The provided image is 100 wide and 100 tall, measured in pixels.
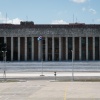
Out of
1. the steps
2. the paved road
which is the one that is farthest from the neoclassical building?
the paved road

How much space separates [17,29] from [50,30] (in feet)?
26.3

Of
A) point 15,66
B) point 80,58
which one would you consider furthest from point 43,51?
point 15,66

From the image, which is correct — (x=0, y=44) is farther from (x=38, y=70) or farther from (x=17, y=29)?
(x=38, y=70)

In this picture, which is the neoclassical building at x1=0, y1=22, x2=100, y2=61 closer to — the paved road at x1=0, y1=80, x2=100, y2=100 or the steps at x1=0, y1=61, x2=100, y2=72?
the steps at x1=0, y1=61, x2=100, y2=72

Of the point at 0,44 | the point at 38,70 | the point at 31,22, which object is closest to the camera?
the point at 38,70

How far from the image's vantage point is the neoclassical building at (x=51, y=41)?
9894 cm

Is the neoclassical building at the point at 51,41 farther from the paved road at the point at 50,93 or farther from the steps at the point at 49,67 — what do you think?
the paved road at the point at 50,93

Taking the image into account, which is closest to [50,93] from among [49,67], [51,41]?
[49,67]

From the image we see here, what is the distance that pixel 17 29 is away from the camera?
324ft

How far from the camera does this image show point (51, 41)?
10194 centimetres

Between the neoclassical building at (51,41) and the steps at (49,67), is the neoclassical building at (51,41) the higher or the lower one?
the higher one

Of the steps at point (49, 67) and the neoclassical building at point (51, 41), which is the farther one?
the neoclassical building at point (51, 41)

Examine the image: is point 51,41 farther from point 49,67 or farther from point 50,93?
point 50,93

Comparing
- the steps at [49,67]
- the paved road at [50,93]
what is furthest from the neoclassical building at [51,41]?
the paved road at [50,93]
